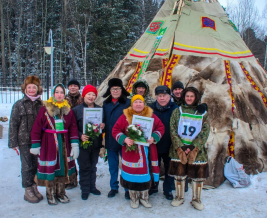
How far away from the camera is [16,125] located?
2.92 metres

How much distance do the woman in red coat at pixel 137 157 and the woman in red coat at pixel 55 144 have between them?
24.9 inches

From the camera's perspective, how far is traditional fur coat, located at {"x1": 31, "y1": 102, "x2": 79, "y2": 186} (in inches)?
108

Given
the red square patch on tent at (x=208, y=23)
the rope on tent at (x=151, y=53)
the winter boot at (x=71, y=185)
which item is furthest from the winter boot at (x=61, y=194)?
the red square patch on tent at (x=208, y=23)

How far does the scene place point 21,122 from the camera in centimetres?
294

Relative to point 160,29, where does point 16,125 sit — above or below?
below

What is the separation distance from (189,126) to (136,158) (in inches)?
31.9

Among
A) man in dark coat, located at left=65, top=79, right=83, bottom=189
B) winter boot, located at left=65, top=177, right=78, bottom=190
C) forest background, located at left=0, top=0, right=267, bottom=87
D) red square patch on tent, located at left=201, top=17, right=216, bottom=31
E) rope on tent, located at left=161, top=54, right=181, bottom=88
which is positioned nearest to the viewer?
winter boot, located at left=65, top=177, right=78, bottom=190

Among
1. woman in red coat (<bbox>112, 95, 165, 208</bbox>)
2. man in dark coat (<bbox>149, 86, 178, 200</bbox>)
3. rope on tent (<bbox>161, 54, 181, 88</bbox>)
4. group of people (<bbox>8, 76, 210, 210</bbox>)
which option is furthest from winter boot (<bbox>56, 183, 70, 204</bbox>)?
rope on tent (<bbox>161, 54, 181, 88</bbox>)

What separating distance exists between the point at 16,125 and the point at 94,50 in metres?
14.1

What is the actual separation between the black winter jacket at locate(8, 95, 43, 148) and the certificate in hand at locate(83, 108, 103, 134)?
70 centimetres

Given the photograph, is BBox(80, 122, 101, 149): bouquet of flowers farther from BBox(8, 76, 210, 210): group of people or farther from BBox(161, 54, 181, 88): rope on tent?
BBox(161, 54, 181, 88): rope on tent

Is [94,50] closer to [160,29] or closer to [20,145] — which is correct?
[160,29]

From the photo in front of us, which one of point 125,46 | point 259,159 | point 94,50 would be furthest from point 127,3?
point 259,159

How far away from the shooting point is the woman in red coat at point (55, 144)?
276 cm
